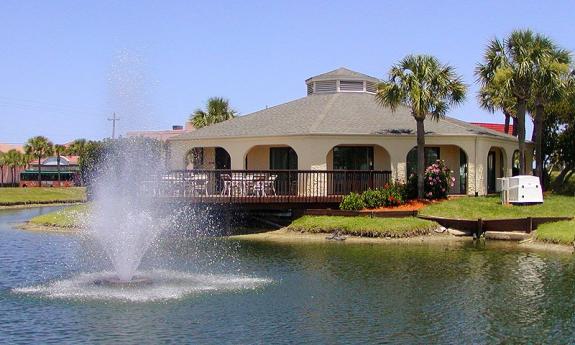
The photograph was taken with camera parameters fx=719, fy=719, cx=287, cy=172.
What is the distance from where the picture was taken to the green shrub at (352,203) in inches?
1233

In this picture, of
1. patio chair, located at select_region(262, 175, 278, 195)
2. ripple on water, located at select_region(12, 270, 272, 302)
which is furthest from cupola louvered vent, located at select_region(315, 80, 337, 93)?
ripple on water, located at select_region(12, 270, 272, 302)

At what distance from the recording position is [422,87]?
105 ft

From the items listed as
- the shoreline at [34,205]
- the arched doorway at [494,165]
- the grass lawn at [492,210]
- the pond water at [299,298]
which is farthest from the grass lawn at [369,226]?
the shoreline at [34,205]

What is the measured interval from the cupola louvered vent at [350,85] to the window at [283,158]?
21.5ft

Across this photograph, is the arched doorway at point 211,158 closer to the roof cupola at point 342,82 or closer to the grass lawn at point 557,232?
the roof cupola at point 342,82

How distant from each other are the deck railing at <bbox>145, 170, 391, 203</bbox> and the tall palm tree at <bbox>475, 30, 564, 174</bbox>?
21.7 feet

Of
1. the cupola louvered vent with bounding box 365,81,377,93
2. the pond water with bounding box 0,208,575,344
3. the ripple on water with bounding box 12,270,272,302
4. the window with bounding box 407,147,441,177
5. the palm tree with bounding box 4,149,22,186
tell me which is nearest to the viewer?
the pond water with bounding box 0,208,575,344

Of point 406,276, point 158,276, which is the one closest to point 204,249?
point 158,276

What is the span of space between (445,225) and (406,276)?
10.5 metres

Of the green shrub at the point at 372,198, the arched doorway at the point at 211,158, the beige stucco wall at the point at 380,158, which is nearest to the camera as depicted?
the green shrub at the point at 372,198

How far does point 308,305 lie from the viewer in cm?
1594

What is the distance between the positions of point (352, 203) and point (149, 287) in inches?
600

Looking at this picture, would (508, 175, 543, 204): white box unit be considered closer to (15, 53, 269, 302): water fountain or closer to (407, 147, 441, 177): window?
(407, 147, 441, 177): window

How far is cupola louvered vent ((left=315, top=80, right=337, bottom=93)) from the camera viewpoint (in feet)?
137
